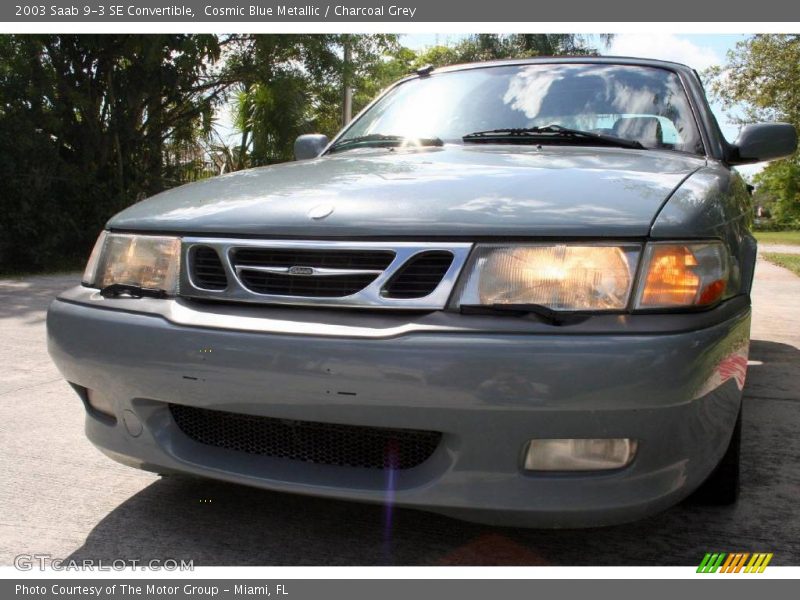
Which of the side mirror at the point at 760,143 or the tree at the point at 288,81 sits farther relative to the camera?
the tree at the point at 288,81

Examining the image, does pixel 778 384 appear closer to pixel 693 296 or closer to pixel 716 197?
pixel 716 197

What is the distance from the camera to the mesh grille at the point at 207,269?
2096 millimetres

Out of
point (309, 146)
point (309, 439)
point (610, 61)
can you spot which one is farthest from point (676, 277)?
point (309, 146)

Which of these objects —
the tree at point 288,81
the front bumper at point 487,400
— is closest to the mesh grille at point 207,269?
the front bumper at point 487,400

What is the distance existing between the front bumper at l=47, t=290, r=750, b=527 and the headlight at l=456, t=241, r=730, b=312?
10cm

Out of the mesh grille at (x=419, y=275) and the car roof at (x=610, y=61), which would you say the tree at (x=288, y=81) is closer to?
the car roof at (x=610, y=61)

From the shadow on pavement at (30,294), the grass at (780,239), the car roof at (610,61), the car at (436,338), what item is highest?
the car roof at (610,61)

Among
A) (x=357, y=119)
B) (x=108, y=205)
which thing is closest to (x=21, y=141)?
(x=108, y=205)

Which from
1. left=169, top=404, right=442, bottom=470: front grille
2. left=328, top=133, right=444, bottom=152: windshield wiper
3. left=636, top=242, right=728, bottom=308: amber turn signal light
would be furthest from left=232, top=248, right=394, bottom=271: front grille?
left=328, top=133, right=444, bottom=152: windshield wiper

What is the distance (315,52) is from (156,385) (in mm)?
13515

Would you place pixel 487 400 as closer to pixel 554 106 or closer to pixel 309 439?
pixel 309 439

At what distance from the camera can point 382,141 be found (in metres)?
3.11

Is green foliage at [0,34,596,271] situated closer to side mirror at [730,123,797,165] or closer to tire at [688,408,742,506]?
side mirror at [730,123,797,165]

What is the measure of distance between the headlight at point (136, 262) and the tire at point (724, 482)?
1649 millimetres
